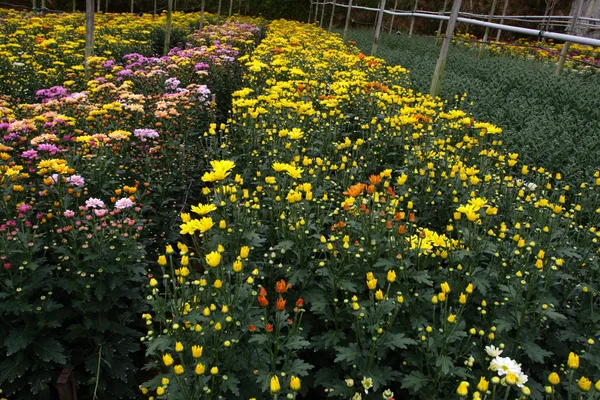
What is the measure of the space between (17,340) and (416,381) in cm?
212

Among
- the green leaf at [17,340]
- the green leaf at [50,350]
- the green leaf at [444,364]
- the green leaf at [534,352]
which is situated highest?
the green leaf at [444,364]

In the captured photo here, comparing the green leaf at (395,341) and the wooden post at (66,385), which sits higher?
the green leaf at (395,341)

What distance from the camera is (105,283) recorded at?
2.58 metres

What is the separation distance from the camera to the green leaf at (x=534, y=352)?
2046 mm

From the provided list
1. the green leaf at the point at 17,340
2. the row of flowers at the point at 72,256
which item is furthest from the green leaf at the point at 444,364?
the green leaf at the point at 17,340

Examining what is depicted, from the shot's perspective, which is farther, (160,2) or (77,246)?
(160,2)

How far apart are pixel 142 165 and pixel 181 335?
2299 millimetres

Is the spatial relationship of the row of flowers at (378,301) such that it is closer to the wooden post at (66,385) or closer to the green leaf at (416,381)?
the green leaf at (416,381)

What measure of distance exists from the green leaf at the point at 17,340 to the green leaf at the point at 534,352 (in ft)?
8.58

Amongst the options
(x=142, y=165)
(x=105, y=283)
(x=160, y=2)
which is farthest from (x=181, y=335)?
(x=160, y=2)

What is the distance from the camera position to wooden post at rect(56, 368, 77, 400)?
2.27m

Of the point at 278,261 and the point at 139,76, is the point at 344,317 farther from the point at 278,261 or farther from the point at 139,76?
the point at 139,76

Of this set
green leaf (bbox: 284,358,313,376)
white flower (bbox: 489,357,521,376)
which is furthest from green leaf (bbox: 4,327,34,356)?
white flower (bbox: 489,357,521,376)

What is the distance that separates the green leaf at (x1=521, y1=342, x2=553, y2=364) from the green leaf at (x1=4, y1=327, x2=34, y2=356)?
8.58 feet
